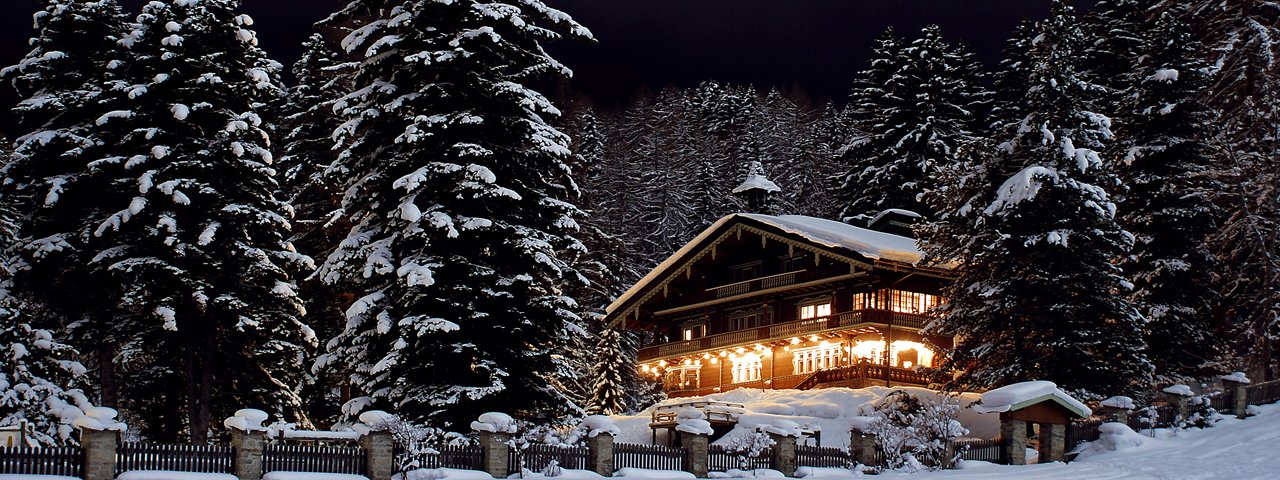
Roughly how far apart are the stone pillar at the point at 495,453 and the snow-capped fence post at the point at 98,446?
22.5 feet

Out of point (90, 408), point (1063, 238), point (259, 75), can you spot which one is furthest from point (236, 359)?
point (1063, 238)

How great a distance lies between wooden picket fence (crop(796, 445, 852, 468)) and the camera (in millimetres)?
29438

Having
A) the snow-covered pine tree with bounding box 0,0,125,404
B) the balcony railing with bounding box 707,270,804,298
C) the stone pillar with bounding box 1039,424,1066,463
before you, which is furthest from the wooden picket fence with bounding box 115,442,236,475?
the balcony railing with bounding box 707,270,804,298

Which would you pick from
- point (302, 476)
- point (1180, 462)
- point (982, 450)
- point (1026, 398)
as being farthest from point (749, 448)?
point (302, 476)

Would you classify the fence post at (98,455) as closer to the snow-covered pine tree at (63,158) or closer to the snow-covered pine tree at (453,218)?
the snow-covered pine tree at (453,218)

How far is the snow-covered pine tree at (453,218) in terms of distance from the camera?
28141 millimetres

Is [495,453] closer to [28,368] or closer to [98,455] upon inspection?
[98,455]

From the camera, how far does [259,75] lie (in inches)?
1379

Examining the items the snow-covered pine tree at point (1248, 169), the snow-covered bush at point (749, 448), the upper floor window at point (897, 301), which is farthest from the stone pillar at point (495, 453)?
the snow-covered pine tree at point (1248, 169)

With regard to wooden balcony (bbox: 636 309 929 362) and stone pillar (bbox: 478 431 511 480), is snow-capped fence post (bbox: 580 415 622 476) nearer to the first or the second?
stone pillar (bbox: 478 431 511 480)

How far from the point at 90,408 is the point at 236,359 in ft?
45.5

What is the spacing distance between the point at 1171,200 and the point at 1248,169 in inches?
143

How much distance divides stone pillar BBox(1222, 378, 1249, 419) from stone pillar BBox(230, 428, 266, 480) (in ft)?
91.9

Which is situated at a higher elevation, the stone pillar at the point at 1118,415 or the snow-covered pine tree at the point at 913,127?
the snow-covered pine tree at the point at 913,127
